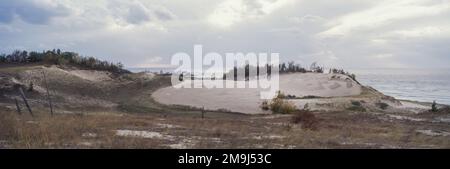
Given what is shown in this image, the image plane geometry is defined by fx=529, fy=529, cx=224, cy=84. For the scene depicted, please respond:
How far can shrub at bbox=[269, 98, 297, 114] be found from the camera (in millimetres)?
33312

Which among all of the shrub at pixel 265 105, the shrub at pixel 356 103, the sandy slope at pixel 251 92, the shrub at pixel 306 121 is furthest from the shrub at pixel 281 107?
the shrub at pixel 306 121

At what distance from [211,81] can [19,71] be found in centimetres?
1655

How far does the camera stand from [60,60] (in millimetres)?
42656

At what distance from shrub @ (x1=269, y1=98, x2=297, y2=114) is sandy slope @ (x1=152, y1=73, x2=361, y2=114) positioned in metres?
0.88

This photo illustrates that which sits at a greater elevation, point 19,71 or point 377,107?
point 19,71

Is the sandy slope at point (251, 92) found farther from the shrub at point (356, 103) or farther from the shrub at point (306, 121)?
the shrub at point (306, 121)

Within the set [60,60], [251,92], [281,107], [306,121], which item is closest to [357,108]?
[281,107]

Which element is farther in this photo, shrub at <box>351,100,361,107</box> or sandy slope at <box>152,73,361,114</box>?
shrub at <box>351,100,361,107</box>

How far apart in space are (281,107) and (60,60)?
19400 millimetres

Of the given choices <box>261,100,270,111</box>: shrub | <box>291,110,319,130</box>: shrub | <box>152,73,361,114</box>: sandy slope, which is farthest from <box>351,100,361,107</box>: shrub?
<box>291,110,319,130</box>: shrub

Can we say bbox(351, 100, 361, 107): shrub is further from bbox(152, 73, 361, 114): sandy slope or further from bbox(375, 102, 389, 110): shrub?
bbox(152, 73, 361, 114): sandy slope
